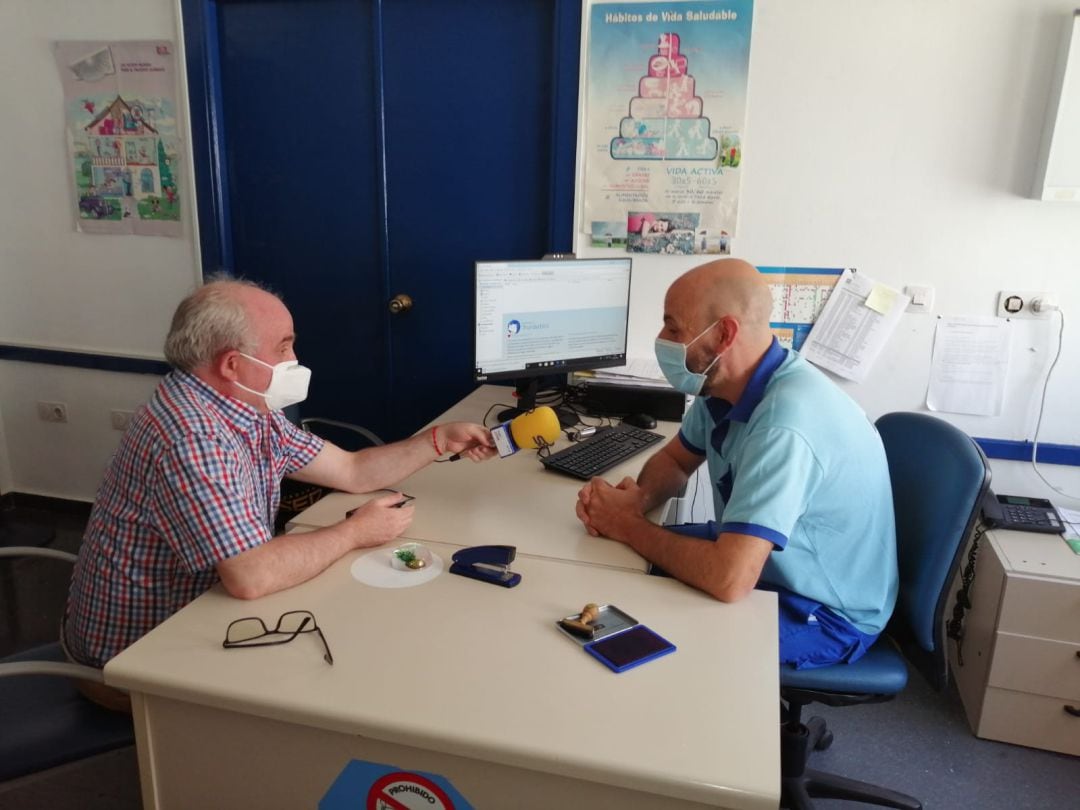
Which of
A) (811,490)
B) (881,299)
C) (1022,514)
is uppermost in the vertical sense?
(881,299)

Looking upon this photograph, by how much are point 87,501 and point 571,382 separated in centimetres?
244

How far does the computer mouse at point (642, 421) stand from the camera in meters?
2.42

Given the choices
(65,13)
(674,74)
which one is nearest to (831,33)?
(674,74)

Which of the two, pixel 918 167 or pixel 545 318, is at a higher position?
pixel 918 167

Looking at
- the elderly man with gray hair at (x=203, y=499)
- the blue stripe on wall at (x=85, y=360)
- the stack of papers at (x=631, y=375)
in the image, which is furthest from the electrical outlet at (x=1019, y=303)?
the blue stripe on wall at (x=85, y=360)

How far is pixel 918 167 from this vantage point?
2.44 metres

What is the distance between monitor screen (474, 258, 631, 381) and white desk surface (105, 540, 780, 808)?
1118 millimetres

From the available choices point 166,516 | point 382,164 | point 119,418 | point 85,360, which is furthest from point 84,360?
A: point 166,516

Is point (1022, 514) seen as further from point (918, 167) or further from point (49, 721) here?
point (49, 721)

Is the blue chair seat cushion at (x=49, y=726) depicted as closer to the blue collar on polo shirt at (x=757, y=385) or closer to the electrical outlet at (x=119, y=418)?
the blue collar on polo shirt at (x=757, y=385)

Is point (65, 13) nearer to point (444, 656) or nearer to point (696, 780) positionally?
point (444, 656)

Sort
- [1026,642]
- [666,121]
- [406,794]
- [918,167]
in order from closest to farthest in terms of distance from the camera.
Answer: [406,794] < [1026,642] < [918,167] < [666,121]

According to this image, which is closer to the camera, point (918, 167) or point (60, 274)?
point (918, 167)

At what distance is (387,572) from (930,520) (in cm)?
114
